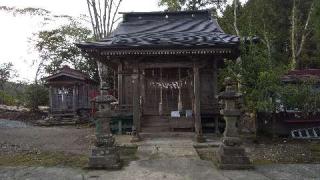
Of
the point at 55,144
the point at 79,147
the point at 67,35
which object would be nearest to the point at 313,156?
the point at 79,147

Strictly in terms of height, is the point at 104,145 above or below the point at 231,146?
above

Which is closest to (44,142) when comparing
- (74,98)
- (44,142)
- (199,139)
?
(44,142)

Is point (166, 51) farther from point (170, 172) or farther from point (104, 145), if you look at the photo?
point (170, 172)

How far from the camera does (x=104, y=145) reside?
36.2 feet

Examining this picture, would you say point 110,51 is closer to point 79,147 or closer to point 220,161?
point 79,147

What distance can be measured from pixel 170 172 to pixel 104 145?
211cm

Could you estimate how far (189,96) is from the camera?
18906mm

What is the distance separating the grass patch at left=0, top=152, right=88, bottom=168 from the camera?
11600 mm

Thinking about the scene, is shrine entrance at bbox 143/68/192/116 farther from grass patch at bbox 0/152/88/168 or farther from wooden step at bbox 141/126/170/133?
grass patch at bbox 0/152/88/168

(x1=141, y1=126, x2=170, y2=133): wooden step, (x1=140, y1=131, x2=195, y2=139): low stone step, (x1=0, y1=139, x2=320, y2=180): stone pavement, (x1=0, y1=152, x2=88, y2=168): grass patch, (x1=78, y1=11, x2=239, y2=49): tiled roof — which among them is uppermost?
(x1=78, y1=11, x2=239, y2=49): tiled roof

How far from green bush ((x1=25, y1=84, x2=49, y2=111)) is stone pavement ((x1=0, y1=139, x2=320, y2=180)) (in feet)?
66.6

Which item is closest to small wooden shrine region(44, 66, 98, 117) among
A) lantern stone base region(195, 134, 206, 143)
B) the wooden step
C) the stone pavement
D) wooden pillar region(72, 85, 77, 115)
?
wooden pillar region(72, 85, 77, 115)

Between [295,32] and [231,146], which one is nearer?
[231,146]

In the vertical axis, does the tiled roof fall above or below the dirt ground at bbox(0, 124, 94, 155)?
above
